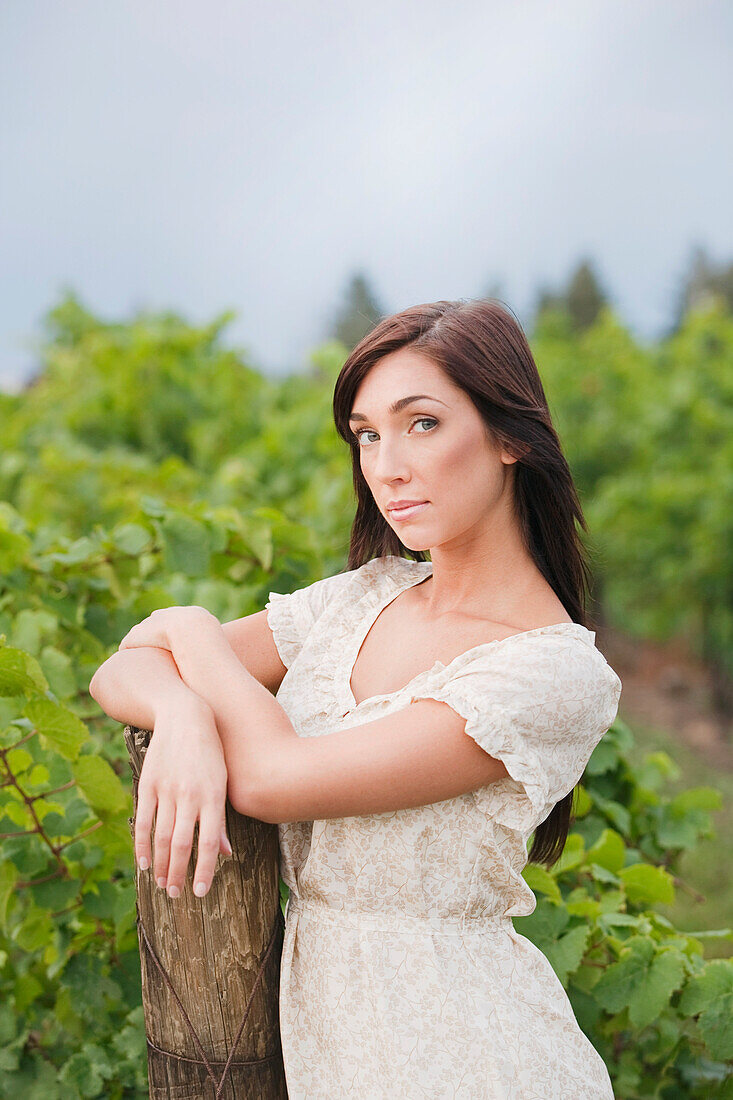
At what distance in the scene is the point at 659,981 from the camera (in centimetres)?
187

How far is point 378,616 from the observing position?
5.28 feet

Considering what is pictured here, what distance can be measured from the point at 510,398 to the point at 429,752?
1.64 ft

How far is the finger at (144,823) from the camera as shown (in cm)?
125

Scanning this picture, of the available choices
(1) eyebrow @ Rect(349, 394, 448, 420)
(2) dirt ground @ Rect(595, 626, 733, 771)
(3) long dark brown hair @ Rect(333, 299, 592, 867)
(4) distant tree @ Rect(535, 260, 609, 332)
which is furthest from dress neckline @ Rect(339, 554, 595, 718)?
(4) distant tree @ Rect(535, 260, 609, 332)

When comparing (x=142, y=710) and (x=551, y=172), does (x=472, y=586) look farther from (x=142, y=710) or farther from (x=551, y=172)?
(x=551, y=172)

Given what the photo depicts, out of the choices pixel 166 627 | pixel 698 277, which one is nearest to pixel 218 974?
pixel 166 627

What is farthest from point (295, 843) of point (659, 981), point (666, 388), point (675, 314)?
point (675, 314)

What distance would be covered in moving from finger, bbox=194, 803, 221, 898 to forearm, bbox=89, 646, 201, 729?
153 millimetres

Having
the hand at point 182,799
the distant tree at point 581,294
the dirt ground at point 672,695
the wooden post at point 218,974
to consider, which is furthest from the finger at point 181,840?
the distant tree at point 581,294

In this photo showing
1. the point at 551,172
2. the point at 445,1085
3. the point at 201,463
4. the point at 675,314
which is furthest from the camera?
the point at 675,314

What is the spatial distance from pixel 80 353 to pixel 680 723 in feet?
15.0

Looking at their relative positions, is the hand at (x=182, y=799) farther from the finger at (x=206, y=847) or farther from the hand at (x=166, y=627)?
the hand at (x=166, y=627)

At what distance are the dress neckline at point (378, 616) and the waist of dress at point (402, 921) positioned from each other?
0.84 feet

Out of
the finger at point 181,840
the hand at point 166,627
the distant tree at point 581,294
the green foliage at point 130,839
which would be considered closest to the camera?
the finger at point 181,840
